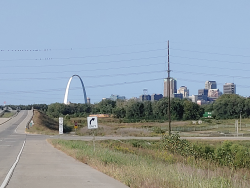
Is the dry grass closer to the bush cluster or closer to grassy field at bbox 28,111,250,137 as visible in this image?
grassy field at bbox 28,111,250,137

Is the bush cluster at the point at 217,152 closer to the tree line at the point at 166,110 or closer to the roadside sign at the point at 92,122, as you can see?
the roadside sign at the point at 92,122

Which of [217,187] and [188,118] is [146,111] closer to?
[188,118]

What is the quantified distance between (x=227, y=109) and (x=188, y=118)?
1240 cm

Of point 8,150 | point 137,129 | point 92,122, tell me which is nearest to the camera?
point 92,122

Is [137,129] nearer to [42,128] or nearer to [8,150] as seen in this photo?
[42,128]

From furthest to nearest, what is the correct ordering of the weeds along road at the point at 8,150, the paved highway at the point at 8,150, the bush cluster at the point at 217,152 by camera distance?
the bush cluster at the point at 217,152
the paved highway at the point at 8,150
the weeds along road at the point at 8,150

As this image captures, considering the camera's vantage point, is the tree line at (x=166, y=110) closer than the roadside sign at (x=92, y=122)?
No

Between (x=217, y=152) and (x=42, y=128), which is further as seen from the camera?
(x=42, y=128)

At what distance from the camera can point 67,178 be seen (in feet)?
45.4

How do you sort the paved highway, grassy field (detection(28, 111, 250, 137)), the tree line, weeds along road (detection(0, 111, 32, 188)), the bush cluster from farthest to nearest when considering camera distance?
the tree line → grassy field (detection(28, 111, 250, 137)) → the bush cluster → the paved highway → weeds along road (detection(0, 111, 32, 188))

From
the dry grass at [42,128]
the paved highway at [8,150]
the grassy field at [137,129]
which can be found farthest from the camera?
the grassy field at [137,129]

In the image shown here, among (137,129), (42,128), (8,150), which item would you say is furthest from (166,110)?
(8,150)

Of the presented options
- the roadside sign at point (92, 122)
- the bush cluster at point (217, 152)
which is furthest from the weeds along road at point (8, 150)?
the bush cluster at point (217, 152)

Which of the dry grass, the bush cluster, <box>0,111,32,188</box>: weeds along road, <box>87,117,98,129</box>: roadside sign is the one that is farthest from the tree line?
<box>87,117,98,129</box>: roadside sign
